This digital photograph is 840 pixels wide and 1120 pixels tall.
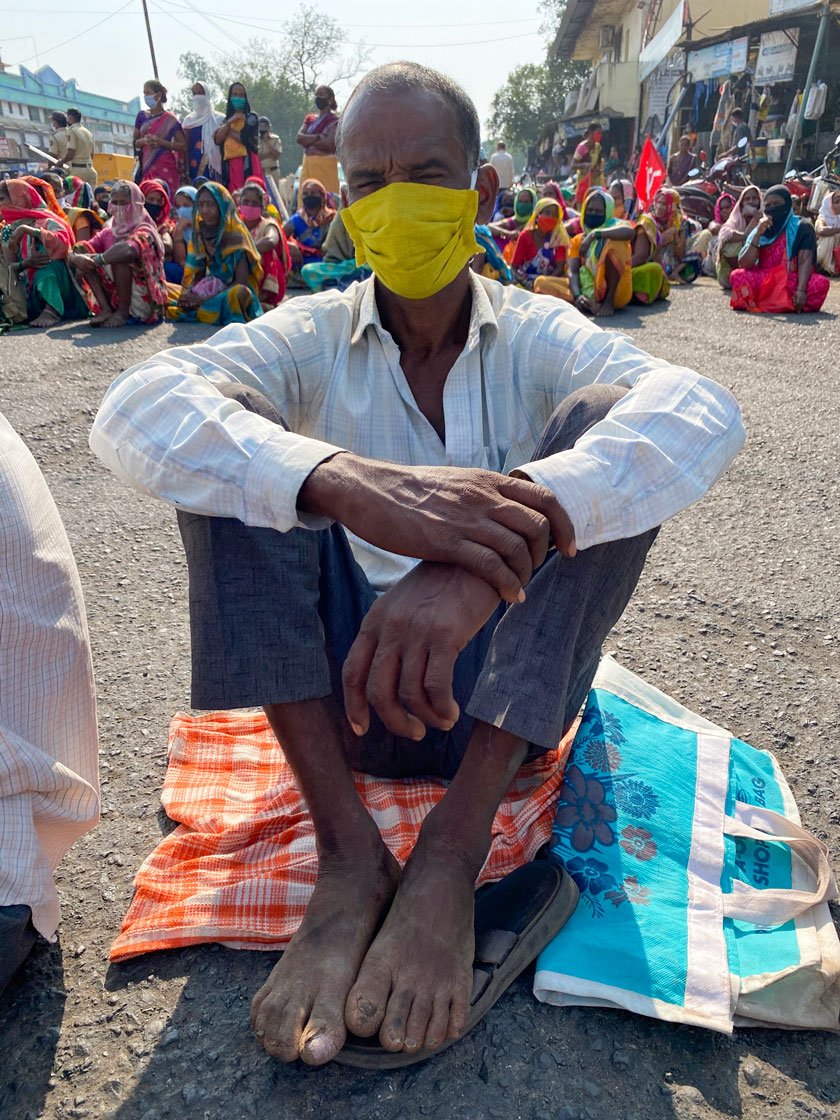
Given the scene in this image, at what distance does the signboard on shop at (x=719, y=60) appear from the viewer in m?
19.3

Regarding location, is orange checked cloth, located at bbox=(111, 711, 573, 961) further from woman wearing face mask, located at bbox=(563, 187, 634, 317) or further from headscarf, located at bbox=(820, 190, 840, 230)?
headscarf, located at bbox=(820, 190, 840, 230)

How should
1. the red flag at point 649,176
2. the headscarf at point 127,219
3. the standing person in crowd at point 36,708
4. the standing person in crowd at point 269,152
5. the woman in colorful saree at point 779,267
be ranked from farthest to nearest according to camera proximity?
the standing person in crowd at point 269,152
the red flag at point 649,176
the headscarf at point 127,219
the woman in colorful saree at point 779,267
the standing person in crowd at point 36,708

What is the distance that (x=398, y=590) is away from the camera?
1.21 meters

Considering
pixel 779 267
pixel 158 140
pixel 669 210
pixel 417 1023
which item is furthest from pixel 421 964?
pixel 158 140

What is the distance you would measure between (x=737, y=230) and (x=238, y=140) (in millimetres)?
6766

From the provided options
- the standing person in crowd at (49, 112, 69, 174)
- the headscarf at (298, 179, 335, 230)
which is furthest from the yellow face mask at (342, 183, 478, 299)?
the standing person in crowd at (49, 112, 69, 174)

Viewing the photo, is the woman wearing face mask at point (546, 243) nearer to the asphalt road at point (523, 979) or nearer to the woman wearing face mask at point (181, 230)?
the woman wearing face mask at point (181, 230)

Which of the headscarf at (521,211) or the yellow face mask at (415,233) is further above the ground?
the yellow face mask at (415,233)

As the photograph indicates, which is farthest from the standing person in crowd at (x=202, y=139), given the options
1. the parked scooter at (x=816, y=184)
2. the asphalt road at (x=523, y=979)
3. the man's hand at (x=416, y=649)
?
the man's hand at (x=416, y=649)

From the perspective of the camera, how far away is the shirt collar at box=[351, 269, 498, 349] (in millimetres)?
1776

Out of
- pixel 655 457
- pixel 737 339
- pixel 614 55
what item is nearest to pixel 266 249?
pixel 737 339

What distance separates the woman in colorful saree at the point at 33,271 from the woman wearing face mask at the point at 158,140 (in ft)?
12.8

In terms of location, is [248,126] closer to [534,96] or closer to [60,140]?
[60,140]

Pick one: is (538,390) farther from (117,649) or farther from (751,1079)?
(117,649)
